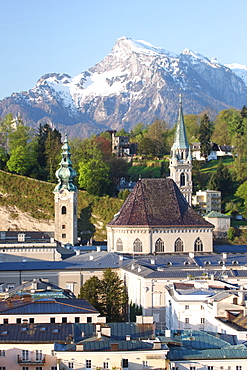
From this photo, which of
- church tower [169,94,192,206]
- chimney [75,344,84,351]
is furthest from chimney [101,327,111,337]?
church tower [169,94,192,206]

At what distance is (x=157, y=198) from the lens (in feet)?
310

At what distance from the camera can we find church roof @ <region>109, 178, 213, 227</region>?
91.6 meters

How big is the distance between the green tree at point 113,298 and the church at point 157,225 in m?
17.7

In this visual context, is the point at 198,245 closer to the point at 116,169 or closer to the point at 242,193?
the point at 242,193

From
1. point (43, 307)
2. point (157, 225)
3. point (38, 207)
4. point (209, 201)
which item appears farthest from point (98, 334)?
point (209, 201)

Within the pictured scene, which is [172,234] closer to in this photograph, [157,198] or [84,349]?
[157,198]

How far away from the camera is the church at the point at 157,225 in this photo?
90.6m

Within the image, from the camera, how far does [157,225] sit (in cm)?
9081

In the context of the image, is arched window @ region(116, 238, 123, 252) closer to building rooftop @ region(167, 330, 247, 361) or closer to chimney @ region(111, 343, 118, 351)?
building rooftop @ region(167, 330, 247, 361)

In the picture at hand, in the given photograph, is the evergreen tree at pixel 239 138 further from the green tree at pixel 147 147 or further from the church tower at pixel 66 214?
the church tower at pixel 66 214

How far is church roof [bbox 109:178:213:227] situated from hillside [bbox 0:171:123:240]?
2105 centimetres

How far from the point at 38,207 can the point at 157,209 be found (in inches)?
1190

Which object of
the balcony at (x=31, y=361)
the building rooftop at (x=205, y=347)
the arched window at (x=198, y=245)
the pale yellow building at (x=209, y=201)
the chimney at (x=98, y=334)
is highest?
the pale yellow building at (x=209, y=201)

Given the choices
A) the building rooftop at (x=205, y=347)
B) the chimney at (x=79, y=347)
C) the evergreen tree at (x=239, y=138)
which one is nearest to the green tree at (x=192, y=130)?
the evergreen tree at (x=239, y=138)
